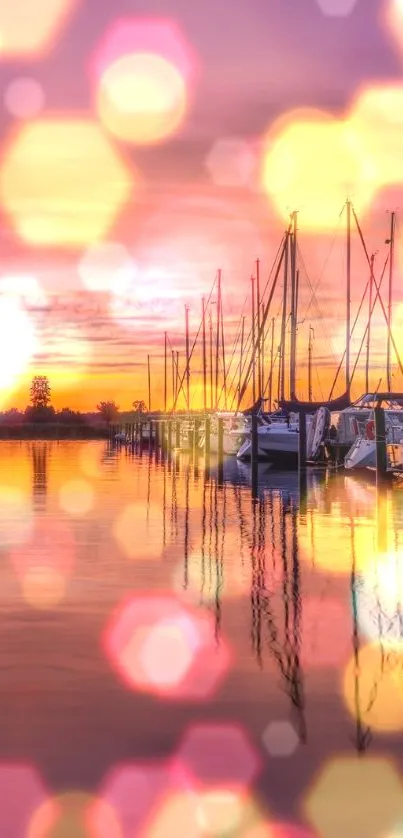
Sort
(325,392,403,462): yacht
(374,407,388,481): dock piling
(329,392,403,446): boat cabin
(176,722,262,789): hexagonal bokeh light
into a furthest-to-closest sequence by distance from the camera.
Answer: (325,392,403,462): yacht < (329,392,403,446): boat cabin < (374,407,388,481): dock piling < (176,722,262,789): hexagonal bokeh light

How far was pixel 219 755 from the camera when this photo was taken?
812cm

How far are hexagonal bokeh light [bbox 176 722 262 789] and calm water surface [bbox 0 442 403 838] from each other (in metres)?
0.02

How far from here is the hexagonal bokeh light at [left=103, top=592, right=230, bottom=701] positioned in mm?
10352

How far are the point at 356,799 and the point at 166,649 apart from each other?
486 cm

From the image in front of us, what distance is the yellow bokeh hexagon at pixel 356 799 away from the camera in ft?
22.4

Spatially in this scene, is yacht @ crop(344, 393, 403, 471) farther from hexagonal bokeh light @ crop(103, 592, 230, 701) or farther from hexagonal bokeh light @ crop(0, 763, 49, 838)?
hexagonal bokeh light @ crop(0, 763, 49, 838)

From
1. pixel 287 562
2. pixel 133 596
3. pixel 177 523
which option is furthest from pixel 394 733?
pixel 177 523

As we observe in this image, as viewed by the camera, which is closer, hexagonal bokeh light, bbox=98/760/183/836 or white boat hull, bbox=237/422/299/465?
hexagonal bokeh light, bbox=98/760/183/836

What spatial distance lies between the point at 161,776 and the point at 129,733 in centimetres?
97

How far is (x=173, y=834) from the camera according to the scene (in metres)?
6.77

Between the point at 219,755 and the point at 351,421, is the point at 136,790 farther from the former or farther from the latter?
the point at 351,421

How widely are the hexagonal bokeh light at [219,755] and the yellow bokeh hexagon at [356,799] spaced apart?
20.1 inches

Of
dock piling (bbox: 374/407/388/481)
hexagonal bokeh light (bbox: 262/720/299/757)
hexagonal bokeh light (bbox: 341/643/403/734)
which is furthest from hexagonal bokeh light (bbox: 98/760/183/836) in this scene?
dock piling (bbox: 374/407/388/481)

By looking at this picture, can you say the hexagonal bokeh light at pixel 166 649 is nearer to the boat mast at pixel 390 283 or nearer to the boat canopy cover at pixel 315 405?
the boat canopy cover at pixel 315 405
